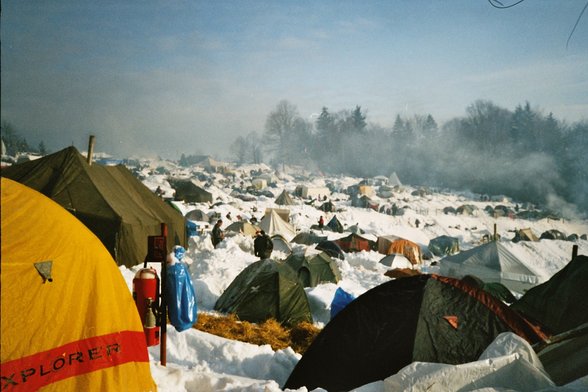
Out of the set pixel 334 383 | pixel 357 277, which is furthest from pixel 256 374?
pixel 357 277

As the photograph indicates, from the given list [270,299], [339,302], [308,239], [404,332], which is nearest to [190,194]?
[308,239]

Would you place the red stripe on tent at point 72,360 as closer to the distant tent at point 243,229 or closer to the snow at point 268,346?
the snow at point 268,346

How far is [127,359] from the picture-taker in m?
3.73

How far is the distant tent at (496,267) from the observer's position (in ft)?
57.6

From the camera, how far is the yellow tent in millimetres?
3064

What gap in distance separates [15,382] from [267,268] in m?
7.43

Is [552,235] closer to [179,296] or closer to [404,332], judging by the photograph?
[404,332]

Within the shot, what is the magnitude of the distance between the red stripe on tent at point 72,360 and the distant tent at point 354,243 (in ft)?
78.4

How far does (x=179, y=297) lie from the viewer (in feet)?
14.6

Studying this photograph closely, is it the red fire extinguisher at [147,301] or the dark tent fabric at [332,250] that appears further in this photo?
the dark tent fabric at [332,250]

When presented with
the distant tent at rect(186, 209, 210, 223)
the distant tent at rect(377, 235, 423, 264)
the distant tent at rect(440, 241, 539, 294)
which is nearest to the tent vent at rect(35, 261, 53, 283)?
the distant tent at rect(440, 241, 539, 294)

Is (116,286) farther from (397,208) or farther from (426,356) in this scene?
(397,208)

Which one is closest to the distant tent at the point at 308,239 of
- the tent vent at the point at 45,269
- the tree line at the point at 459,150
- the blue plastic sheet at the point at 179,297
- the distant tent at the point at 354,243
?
the distant tent at the point at 354,243

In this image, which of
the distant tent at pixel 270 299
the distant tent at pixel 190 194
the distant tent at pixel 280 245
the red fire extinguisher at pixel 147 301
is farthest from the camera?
the distant tent at pixel 190 194
